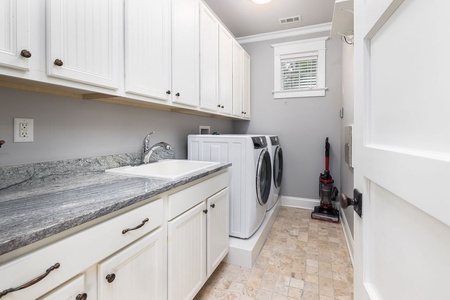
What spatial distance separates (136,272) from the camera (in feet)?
3.24

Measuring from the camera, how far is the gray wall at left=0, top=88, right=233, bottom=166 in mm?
1078

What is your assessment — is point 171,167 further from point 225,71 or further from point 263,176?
point 225,71

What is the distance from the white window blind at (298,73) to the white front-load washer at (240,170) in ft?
5.76

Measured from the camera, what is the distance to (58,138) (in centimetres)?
126

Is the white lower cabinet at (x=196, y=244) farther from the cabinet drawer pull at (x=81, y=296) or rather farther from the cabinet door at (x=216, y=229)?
the cabinet drawer pull at (x=81, y=296)

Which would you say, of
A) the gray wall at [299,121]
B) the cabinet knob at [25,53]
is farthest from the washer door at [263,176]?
the cabinet knob at [25,53]

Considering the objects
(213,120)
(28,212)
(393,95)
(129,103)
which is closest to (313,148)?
(213,120)

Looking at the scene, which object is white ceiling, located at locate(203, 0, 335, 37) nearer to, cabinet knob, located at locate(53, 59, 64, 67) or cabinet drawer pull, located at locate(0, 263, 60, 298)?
cabinet knob, located at locate(53, 59, 64, 67)

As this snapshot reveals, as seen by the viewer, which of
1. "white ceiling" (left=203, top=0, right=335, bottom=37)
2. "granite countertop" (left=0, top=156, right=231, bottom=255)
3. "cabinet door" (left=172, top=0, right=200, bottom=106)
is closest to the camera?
"granite countertop" (left=0, top=156, right=231, bottom=255)

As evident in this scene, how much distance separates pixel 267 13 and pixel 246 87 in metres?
1.02

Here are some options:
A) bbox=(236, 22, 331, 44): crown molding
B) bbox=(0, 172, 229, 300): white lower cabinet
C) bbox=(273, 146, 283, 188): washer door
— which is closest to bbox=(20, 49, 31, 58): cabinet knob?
bbox=(0, 172, 229, 300): white lower cabinet

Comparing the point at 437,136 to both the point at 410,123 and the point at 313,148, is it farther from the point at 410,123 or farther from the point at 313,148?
the point at 313,148

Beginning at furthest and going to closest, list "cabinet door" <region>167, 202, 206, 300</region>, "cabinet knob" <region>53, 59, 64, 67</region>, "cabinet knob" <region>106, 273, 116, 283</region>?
"cabinet door" <region>167, 202, 206, 300</region>, "cabinet knob" <region>53, 59, 64, 67</region>, "cabinet knob" <region>106, 273, 116, 283</region>

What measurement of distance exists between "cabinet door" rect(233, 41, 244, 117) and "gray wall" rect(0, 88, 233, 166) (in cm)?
125
